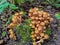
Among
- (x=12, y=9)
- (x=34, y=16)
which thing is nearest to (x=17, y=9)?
(x=12, y=9)

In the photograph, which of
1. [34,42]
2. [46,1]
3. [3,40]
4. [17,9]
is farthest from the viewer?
[46,1]

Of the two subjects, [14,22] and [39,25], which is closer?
[39,25]

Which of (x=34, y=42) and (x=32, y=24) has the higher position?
(x=32, y=24)

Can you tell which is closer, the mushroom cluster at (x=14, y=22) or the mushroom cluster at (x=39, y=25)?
the mushroom cluster at (x=39, y=25)

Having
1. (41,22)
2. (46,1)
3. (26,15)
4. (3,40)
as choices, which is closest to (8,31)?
(3,40)

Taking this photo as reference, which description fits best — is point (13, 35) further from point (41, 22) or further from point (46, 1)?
point (46, 1)

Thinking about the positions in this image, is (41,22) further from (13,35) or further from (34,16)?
(13,35)

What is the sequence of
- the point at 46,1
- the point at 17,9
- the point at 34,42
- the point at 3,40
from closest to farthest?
the point at 34,42 < the point at 3,40 < the point at 17,9 < the point at 46,1

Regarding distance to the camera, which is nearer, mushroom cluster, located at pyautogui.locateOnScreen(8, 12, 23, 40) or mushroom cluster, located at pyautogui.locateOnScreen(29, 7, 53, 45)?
mushroom cluster, located at pyautogui.locateOnScreen(29, 7, 53, 45)

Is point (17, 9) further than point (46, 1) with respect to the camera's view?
No
